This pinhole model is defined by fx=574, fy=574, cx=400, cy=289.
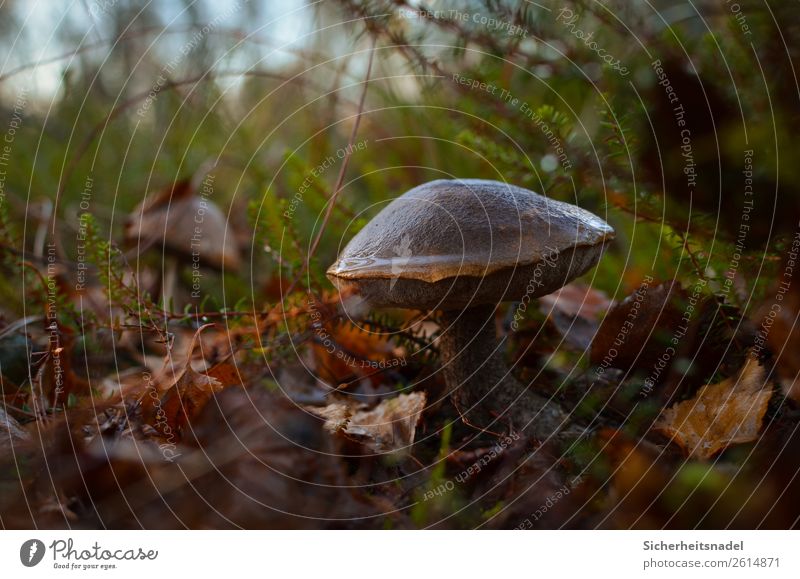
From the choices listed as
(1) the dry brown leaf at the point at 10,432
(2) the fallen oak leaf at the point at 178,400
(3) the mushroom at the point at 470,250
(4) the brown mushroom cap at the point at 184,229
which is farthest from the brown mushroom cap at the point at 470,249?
(4) the brown mushroom cap at the point at 184,229

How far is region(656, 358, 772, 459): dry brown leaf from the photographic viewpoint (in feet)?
2.85

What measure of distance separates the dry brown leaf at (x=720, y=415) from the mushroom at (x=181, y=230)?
1.56 m

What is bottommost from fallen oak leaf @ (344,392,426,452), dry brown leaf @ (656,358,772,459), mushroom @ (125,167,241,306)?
fallen oak leaf @ (344,392,426,452)

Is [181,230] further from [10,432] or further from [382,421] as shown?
[382,421]

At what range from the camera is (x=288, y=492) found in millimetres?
800

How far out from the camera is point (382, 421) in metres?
1.07

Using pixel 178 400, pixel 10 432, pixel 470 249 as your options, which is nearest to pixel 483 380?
pixel 470 249

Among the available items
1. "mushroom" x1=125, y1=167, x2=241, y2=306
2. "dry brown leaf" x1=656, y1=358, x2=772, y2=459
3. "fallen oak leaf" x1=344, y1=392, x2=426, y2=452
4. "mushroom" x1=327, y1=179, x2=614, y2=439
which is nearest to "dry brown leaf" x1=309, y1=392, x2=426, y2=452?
"fallen oak leaf" x1=344, y1=392, x2=426, y2=452

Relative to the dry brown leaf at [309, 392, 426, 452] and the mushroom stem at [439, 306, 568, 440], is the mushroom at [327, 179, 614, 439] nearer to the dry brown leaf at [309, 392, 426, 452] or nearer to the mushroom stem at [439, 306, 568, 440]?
the mushroom stem at [439, 306, 568, 440]

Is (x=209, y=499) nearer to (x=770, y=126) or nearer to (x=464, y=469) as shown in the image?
(x=464, y=469)

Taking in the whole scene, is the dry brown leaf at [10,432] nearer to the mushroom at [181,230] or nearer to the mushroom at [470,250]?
the mushroom at [470,250]

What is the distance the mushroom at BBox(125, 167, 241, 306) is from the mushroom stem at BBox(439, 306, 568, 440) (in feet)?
3.81

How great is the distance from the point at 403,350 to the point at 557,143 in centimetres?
61
